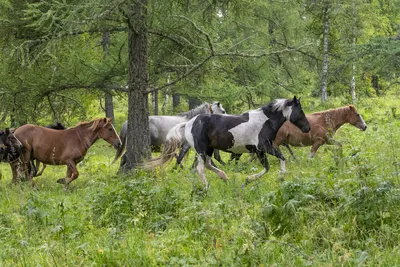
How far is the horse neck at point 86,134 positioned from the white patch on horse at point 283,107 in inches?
170

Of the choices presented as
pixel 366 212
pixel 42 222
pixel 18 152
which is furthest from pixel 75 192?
pixel 366 212

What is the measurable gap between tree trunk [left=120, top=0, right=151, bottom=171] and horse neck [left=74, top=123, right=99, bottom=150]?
106 centimetres

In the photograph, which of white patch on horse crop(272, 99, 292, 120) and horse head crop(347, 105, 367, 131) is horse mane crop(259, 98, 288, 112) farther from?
horse head crop(347, 105, 367, 131)

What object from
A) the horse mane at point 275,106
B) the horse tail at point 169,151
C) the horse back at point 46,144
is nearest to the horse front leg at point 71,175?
the horse back at point 46,144

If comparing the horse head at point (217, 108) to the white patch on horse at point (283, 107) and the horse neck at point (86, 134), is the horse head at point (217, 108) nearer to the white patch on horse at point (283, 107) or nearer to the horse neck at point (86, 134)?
the horse neck at point (86, 134)

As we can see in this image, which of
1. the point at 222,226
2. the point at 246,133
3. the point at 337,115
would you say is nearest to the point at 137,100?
the point at 246,133

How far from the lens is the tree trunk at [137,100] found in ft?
32.9

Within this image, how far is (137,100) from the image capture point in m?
10.1

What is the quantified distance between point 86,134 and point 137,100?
167 cm

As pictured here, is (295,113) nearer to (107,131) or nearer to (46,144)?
(107,131)

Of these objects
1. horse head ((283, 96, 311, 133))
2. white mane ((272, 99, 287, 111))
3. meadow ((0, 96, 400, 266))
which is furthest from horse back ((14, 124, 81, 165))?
horse head ((283, 96, 311, 133))

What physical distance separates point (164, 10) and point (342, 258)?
7.02 meters

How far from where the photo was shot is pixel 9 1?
948 cm

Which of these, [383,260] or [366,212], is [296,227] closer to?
[366,212]
